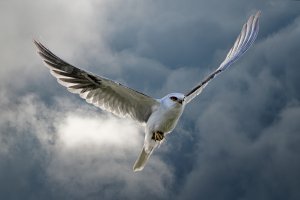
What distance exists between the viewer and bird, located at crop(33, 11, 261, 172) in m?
16.9

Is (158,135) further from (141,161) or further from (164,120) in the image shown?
(141,161)

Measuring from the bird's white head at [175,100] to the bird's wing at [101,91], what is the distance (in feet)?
2.05

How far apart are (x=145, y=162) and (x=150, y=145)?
0.98 metres

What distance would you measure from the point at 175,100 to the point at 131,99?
1.71m

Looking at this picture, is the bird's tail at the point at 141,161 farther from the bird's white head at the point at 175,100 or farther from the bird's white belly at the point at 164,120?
the bird's white head at the point at 175,100

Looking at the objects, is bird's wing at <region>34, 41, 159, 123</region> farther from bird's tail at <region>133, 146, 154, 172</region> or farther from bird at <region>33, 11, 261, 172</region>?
bird's tail at <region>133, 146, 154, 172</region>

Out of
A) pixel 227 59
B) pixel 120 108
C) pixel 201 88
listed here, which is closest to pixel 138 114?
pixel 120 108

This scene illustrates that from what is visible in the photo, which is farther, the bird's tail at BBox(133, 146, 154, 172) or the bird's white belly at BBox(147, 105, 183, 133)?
the bird's tail at BBox(133, 146, 154, 172)

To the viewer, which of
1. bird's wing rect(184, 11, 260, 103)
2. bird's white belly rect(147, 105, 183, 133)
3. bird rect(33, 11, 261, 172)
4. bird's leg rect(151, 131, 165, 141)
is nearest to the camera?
bird's white belly rect(147, 105, 183, 133)

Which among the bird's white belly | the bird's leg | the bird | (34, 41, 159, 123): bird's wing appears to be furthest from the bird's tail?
the bird's white belly

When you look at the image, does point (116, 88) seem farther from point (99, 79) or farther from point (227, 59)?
point (227, 59)

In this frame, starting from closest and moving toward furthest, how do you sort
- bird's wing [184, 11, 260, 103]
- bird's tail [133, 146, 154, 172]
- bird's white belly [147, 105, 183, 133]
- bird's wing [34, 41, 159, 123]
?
bird's white belly [147, 105, 183, 133], bird's wing [34, 41, 159, 123], bird's tail [133, 146, 154, 172], bird's wing [184, 11, 260, 103]

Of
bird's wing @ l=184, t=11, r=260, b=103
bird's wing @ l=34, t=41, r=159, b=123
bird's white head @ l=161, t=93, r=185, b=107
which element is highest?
bird's wing @ l=184, t=11, r=260, b=103

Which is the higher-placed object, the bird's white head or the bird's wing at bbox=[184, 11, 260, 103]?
the bird's wing at bbox=[184, 11, 260, 103]
